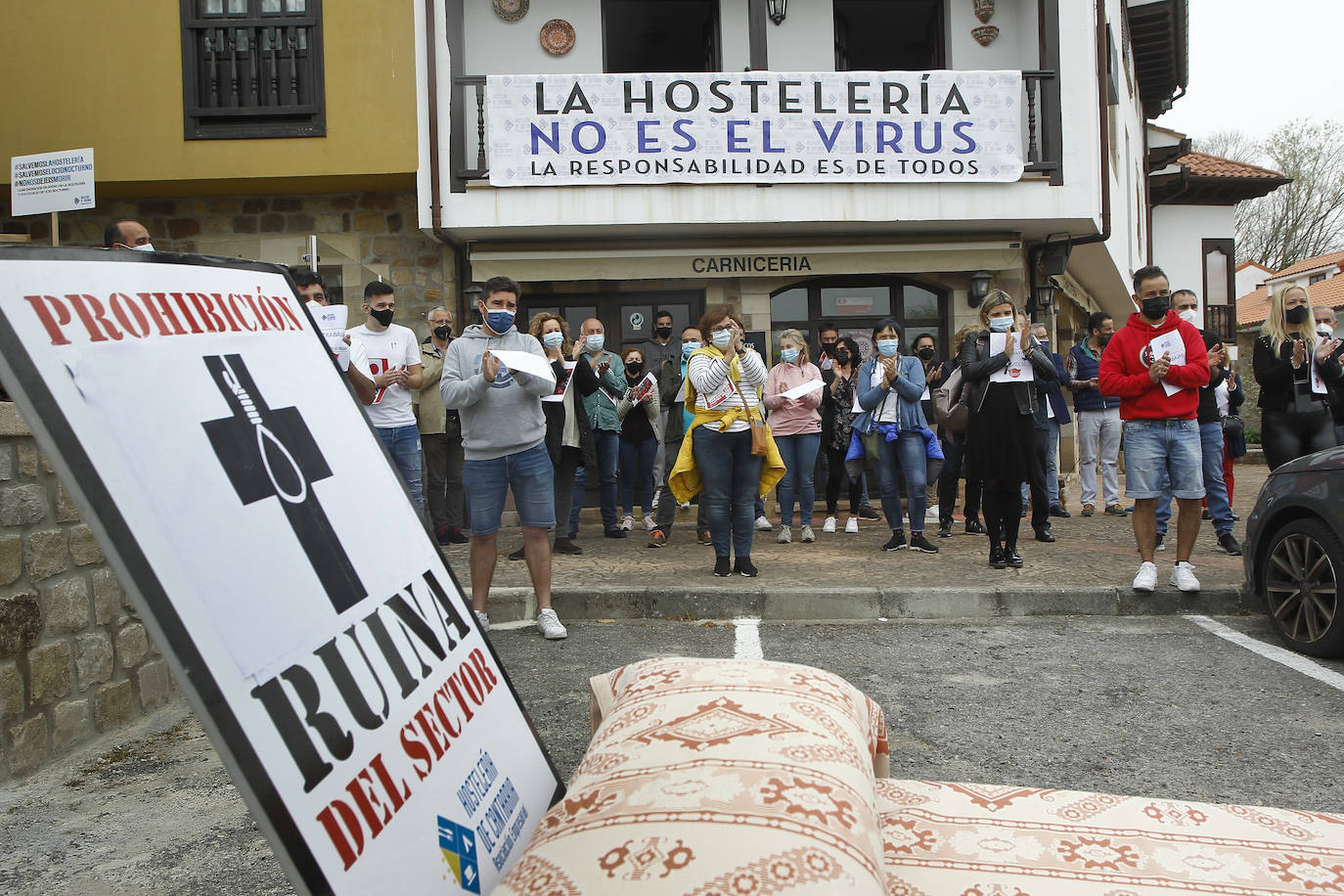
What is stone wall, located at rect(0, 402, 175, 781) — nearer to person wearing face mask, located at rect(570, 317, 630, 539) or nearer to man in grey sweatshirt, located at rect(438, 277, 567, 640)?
man in grey sweatshirt, located at rect(438, 277, 567, 640)

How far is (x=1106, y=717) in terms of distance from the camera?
3.96 metres

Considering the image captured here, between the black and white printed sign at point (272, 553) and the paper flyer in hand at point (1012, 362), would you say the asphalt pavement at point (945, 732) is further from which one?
the paper flyer in hand at point (1012, 362)

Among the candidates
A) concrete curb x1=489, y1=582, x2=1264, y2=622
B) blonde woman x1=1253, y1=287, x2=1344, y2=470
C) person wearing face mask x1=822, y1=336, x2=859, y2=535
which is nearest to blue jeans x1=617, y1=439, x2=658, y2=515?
person wearing face mask x1=822, y1=336, x2=859, y2=535

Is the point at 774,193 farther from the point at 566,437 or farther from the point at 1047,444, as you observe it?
the point at 566,437

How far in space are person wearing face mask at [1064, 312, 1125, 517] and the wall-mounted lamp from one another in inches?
61.3

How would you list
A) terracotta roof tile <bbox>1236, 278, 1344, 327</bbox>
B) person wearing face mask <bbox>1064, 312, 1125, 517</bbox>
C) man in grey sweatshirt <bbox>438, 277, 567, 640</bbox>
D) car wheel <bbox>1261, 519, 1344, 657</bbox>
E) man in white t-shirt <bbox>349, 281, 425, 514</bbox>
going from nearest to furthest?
1. car wheel <bbox>1261, 519, 1344, 657</bbox>
2. man in grey sweatshirt <bbox>438, 277, 567, 640</bbox>
3. man in white t-shirt <bbox>349, 281, 425, 514</bbox>
4. person wearing face mask <bbox>1064, 312, 1125, 517</bbox>
5. terracotta roof tile <bbox>1236, 278, 1344, 327</bbox>

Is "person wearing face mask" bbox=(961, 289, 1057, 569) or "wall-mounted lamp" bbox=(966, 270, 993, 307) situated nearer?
"person wearing face mask" bbox=(961, 289, 1057, 569)

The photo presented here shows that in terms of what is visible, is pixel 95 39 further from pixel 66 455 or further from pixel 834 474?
pixel 66 455

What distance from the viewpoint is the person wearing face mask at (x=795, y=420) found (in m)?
8.33

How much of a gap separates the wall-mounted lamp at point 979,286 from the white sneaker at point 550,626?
25.4ft

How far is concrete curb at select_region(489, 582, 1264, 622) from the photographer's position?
6086 mm

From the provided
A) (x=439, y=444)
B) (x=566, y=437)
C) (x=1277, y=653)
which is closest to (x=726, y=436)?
(x=566, y=437)

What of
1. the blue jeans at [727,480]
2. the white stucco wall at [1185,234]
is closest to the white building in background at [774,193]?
the blue jeans at [727,480]

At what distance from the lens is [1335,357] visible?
22.5 feet
